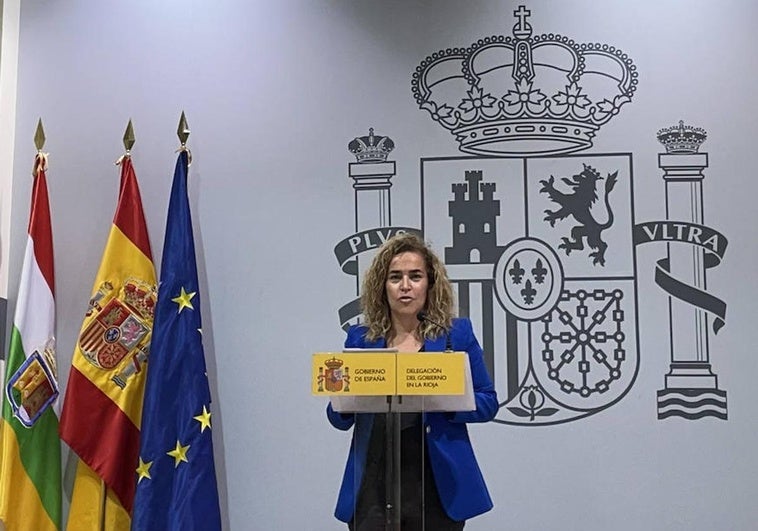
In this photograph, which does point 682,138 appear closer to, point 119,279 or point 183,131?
point 183,131

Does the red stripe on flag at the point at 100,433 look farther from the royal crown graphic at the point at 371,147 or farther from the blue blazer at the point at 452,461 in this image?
the royal crown graphic at the point at 371,147

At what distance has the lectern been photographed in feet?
8.47

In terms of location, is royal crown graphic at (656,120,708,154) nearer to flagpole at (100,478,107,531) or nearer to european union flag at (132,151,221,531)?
european union flag at (132,151,221,531)

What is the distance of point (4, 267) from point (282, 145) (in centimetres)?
132

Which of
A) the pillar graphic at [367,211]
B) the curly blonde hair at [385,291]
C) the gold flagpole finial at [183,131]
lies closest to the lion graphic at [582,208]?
the pillar graphic at [367,211]

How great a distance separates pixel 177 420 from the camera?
3.92 m

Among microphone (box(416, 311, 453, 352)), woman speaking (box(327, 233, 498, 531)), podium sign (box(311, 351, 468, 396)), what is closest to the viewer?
podium sign (box(311, 351, 468, 396))

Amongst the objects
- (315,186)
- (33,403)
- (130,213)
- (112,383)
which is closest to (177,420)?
(112,383)

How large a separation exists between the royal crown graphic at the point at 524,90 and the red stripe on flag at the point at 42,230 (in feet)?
5.45

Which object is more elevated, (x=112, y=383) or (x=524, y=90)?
(x=524, y=90)

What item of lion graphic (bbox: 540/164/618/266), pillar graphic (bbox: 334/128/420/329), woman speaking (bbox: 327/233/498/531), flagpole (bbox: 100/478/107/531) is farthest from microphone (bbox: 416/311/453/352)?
flagpole (bbox: 100/478/107/531)

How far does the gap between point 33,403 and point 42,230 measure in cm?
74

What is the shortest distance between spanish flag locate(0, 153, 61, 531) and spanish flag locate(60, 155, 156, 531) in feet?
0.35

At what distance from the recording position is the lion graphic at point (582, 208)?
4.09 m
